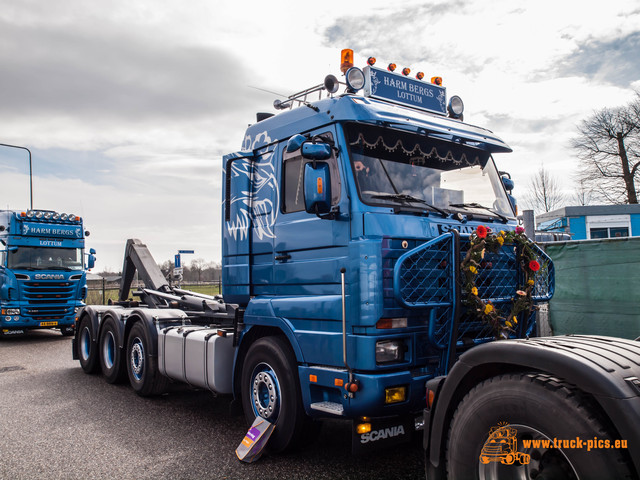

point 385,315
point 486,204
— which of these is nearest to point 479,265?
point 385,315

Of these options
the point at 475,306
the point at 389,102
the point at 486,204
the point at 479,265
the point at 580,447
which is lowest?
the point at 580,447

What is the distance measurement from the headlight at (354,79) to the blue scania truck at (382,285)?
1 centimetres

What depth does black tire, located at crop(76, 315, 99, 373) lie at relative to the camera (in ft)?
30.0

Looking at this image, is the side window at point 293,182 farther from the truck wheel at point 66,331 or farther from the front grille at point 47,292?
the truck wheel at point 66,331

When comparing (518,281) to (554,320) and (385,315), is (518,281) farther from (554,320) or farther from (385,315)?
(554,320)

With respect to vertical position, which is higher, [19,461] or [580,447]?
[580,447]

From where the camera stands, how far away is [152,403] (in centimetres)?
730

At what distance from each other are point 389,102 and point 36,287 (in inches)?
536

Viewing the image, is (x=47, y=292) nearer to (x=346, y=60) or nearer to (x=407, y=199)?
(x=346, y=60)

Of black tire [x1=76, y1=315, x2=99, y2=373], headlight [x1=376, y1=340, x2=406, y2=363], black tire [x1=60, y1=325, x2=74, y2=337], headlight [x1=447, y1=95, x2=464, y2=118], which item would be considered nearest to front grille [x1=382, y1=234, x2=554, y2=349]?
headlight [x1=376, y1=340, x2=406, y2=363]

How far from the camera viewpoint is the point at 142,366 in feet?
24.7

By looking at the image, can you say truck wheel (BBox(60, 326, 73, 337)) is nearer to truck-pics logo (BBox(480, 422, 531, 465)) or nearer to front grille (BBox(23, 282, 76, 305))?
front grille (BBox(23, 282, 76, 305))

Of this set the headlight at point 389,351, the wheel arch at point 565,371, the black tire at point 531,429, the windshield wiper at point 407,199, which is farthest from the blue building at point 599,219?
the black tire at point 531,429

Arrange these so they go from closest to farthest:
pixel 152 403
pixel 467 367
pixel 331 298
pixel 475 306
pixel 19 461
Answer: pixel 467 367 < pixel 475 306 < pixel 331 298 < pixel 19 461 < pixel 152 403
